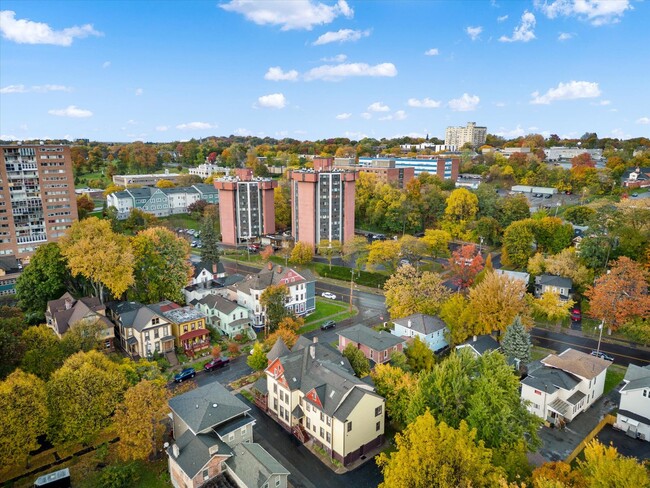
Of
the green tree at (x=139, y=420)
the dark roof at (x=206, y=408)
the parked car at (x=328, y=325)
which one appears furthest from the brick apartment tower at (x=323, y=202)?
the green tree at (x=139, y=420)

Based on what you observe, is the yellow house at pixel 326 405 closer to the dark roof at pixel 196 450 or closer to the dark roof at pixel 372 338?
the dark roof at pixel 196 450

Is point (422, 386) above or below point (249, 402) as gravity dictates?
above

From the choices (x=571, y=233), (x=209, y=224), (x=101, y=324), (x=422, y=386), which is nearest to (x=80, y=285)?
(x=101, y=324)

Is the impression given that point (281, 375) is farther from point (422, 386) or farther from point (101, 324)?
point (101, 324)

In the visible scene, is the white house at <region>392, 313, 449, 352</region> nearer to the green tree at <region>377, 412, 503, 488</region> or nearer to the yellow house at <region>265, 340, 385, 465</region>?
the yellow house at <region>265, 340, 385, 465</region>

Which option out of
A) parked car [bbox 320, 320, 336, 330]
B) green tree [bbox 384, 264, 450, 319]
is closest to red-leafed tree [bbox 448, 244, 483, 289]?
green tree [bbox 384, 264, 450, 319]

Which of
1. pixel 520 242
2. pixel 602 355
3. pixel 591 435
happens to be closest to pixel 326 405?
pixel 591 435
